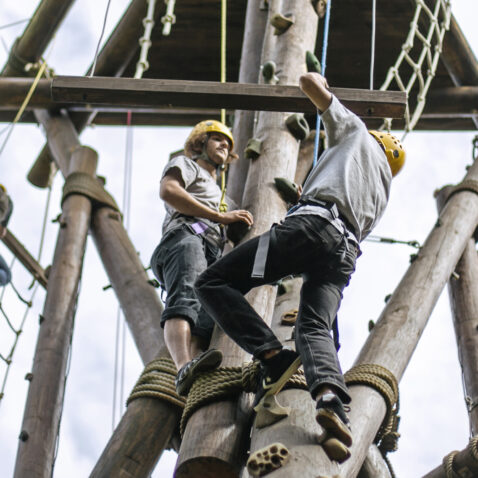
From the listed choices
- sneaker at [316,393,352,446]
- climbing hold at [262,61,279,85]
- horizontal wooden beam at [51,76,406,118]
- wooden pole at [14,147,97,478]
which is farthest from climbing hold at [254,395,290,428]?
climbing hold at [262,61,279,85]

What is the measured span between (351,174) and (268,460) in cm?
105

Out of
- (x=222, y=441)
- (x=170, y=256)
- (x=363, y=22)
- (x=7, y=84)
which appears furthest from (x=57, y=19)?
(x=222, y=441)

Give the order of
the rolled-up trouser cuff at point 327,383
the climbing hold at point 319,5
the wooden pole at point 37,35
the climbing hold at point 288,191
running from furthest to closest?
the wooden pole at point 37,35, the climbing hold at point 319,5, the climbing hold at point 288,191, the rolled-up trouser cuff at point 327,383

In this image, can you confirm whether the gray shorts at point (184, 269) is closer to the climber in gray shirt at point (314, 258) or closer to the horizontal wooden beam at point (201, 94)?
the climber in gray shirt at point (314, 258)

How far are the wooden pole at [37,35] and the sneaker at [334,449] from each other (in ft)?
17.4

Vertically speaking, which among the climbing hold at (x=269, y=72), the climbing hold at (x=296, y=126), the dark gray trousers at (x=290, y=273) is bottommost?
the dark gray trousers at (x=290, y=273)

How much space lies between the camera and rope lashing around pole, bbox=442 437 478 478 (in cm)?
421

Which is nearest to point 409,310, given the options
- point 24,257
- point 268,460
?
point 268,460

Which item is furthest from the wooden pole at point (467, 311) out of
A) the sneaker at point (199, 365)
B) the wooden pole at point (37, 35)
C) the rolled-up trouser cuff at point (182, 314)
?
the wooden pole at point (37, 35)

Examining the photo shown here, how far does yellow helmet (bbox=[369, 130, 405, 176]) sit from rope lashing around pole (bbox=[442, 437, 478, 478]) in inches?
54.1

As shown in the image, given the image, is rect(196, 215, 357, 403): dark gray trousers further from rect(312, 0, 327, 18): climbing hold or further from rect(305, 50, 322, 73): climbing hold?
rect(312, 0, 327, 18): climbing hold

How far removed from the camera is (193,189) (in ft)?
12.8

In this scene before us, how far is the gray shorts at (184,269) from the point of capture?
338 cm

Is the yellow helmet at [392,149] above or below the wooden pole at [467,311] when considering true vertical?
below
